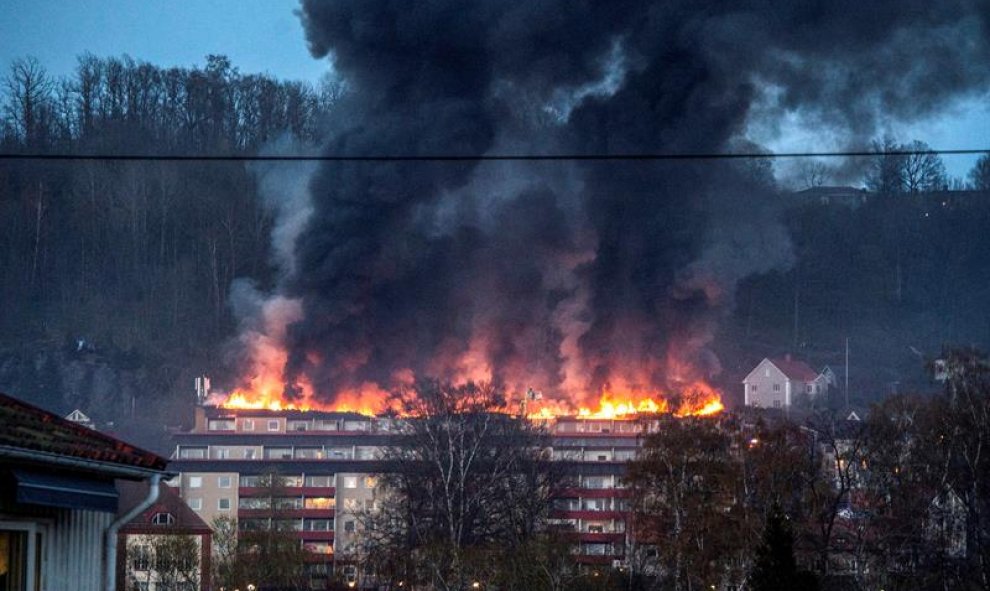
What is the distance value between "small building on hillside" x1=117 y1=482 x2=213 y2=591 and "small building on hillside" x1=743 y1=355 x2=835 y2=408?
4771 cm

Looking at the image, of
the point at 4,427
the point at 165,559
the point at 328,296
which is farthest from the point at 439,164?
the point at 4,427

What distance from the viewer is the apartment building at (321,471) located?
76.4 metres

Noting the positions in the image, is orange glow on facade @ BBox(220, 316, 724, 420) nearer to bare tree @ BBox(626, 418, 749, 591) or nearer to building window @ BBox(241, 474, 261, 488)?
building window @ BBox(241, 474, 261, 488)

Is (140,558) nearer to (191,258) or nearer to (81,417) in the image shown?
(81,417)

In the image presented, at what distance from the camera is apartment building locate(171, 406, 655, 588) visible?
76.4 metres

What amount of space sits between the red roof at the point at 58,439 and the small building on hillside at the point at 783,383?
3479 inches

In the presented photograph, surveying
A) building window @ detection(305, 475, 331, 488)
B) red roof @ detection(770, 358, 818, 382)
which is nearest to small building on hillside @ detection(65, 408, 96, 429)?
building window @ detection(305, 475, 331, 488)

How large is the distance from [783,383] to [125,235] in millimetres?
50032

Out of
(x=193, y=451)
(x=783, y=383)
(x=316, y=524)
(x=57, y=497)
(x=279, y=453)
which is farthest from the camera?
(x=783, y=383)

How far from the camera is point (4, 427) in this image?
11.7 metres

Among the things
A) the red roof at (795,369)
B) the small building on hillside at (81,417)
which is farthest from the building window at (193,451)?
the red roof at (795,369)

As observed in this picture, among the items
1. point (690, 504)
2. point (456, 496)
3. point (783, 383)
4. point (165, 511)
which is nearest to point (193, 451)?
point (165, 511)

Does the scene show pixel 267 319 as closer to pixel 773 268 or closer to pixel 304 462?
pixel 304 462

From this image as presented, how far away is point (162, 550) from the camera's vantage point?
5406 centimetres
